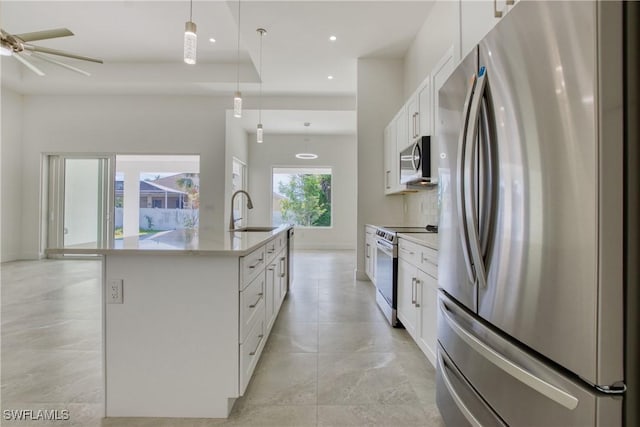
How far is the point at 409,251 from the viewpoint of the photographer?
2.40m

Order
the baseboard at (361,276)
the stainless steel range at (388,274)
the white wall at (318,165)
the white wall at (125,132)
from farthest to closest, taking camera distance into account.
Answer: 1. the white wall at (318,165)
2. the white wall at (125,132)
3. the baseboard at (361,276)
4. the stainless steel range at (388,274)

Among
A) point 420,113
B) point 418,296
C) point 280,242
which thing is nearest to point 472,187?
point 418,296

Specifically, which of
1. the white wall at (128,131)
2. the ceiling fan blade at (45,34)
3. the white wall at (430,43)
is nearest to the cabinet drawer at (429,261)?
the white wall at (430,43)

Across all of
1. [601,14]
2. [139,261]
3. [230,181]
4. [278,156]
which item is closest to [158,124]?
[230,181]

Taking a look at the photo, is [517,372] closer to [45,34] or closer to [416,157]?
[416,157]

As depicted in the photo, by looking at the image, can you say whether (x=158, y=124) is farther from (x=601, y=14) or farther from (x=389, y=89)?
(x=601, y=14)

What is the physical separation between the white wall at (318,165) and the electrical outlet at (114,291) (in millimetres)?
6815

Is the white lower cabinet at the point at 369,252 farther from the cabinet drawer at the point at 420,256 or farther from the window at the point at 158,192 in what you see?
the window at the point at 158,192

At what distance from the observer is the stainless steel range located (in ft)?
8.94

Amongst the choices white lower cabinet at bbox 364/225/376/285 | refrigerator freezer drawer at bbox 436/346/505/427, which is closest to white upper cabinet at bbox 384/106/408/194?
white lower cabinet at bbox 364/225/376/285

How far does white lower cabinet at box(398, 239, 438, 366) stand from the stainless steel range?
0.06 m

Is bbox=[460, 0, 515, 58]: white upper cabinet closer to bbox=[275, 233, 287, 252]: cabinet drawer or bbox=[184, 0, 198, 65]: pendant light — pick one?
bbox=[184, 0, 198, 65]: pendant light

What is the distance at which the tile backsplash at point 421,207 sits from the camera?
356 centimetres

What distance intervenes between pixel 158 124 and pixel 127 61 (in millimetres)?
1230
